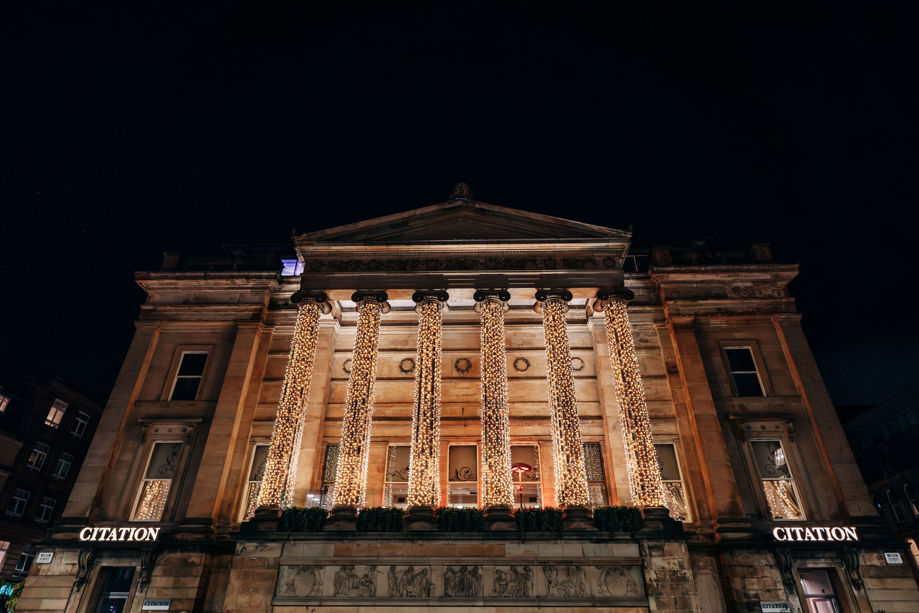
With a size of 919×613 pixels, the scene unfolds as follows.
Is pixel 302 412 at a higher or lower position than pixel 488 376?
lower

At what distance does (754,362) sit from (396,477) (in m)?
19.3

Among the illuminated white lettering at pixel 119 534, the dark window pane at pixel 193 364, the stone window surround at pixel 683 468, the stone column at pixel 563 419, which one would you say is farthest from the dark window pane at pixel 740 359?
the illuminated white lettering at pixel 119 534

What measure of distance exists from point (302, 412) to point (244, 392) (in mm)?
4573

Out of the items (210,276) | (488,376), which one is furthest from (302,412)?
(210,276)

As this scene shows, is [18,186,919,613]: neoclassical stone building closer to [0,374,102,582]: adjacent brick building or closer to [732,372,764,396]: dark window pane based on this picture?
[732,372,764,396]: dark window pane

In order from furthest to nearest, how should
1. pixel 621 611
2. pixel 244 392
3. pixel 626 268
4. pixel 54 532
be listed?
pixel 626 268 < pixel 244 392 < pixel 54 532 < pixel 621 611

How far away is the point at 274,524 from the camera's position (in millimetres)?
20734

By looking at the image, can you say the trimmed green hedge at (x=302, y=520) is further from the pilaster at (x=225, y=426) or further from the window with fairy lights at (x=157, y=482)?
the window with fairy lights at (x=157, y=482)

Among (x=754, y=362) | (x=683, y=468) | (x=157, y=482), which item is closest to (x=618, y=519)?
(x=683, y=468)

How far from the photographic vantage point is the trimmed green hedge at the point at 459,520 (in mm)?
20312

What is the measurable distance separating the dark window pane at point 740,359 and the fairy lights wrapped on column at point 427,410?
15.3 m

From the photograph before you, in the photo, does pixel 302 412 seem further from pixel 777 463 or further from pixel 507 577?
pixel 777 463

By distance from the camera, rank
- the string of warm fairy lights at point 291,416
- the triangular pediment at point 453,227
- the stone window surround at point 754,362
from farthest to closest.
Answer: the triangular pediment at point 453,227 → the stone window surround at point 754,362 → the string of warm fairy lights at point 291,416

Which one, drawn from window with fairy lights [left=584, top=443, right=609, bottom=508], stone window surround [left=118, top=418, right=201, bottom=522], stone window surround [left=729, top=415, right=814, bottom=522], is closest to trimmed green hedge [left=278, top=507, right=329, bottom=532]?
stone window surround [left=118, top=418, right=201, bottom=522]
